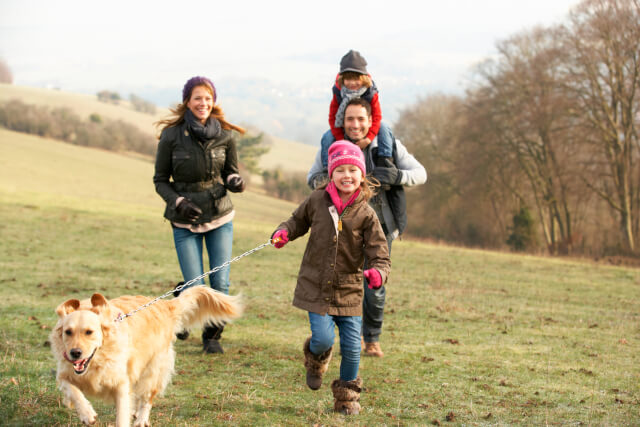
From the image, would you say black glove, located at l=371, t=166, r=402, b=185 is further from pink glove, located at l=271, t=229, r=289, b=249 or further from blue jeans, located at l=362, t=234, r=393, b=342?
pink glove, located at l=271, t=229, r=289, b=249

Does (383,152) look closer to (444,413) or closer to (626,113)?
(444,413)

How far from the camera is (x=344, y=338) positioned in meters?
4.92

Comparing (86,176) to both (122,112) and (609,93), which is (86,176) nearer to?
(609,93)

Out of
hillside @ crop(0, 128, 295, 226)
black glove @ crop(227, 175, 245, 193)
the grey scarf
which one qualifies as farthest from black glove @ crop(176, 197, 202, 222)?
hillside @ crop(0, 128, 295, 226)

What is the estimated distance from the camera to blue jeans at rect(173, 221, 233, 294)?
6.55 meters

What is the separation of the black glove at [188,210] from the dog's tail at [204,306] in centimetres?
116

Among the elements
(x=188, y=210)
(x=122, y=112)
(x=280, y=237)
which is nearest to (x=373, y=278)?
(x=280, y=237)

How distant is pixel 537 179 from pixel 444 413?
33.2 meters

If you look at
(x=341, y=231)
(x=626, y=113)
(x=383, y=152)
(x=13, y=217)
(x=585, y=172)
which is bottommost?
(x=13, y=217)

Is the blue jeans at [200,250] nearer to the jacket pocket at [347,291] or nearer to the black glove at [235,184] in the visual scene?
the black glove at [235,184]

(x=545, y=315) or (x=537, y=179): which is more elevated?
(x=537, y=179)

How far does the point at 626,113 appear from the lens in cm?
3156

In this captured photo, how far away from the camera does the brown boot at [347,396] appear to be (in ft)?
16.3

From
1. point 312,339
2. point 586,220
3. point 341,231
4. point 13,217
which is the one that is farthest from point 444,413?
point 586,220
